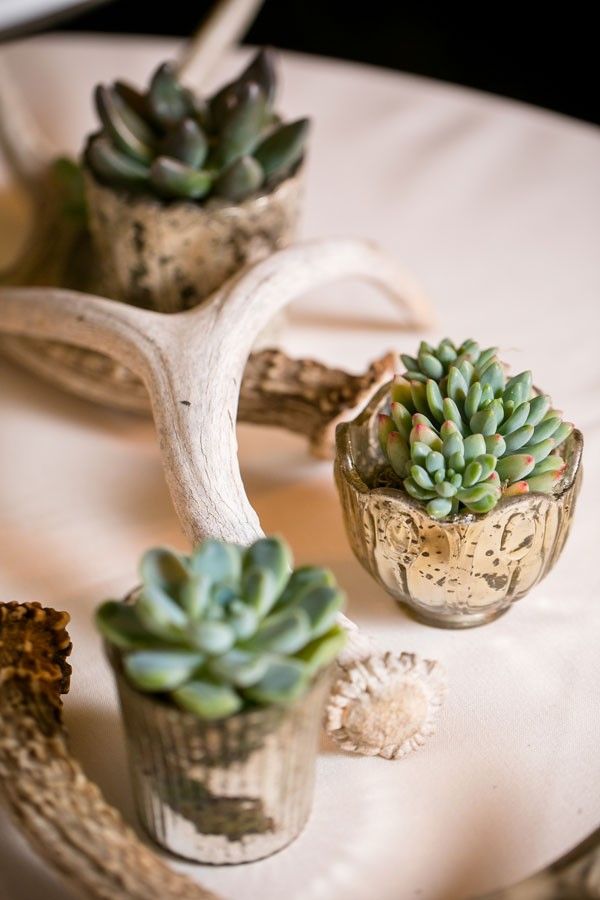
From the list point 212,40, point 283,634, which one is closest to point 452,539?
point 283,634

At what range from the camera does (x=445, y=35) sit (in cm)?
231

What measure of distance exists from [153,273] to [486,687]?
45cm

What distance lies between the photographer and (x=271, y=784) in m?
0.60

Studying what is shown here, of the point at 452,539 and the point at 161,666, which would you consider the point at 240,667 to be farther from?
the point at 452,539

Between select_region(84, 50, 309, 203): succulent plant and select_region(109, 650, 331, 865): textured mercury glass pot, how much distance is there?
467mm

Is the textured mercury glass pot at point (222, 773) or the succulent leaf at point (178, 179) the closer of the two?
the textured mercury glass pot at point (222, 773)

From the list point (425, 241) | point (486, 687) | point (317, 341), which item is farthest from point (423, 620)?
point (425, 241)

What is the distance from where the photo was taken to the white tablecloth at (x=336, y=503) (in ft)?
2.16

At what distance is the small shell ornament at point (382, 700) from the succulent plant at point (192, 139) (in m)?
0.42

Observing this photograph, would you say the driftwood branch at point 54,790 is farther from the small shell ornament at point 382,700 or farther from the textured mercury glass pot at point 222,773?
the small shell ornament at point 382,700

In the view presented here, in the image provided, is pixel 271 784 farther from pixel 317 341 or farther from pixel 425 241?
pixel 425 241

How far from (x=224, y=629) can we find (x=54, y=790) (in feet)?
0.49

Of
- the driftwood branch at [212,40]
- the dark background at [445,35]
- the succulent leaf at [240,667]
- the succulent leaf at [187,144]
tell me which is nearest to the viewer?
the succulent leaf at [240,667]

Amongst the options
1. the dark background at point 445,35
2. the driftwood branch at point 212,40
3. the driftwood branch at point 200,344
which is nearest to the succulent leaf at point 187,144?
the driftwood branch at point 200,344
